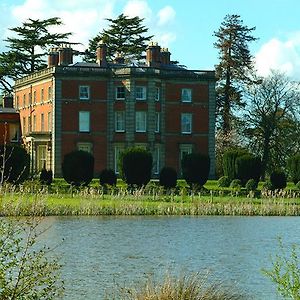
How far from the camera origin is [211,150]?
69062 mm

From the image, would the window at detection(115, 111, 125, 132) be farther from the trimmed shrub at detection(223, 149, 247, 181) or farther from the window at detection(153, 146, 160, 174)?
A: the trimmed shrub at detection(223, 149, 247, 181)

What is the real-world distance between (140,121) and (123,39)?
1750 cm

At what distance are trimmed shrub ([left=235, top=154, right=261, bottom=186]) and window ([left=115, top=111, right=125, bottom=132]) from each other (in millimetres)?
13202

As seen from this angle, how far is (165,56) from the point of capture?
73250 mm

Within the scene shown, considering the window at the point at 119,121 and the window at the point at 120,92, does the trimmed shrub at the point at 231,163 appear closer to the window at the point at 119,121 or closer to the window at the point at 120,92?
the window at the point at 119,121

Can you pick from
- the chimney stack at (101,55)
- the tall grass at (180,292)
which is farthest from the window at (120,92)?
the tall grass at (180,292)

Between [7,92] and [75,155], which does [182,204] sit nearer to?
[75,155]

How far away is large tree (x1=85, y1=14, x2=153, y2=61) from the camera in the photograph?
269ft

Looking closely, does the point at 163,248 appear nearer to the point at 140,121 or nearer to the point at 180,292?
the point at 180,292

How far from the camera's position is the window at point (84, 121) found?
219 ft

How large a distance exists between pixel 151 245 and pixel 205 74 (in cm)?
4218

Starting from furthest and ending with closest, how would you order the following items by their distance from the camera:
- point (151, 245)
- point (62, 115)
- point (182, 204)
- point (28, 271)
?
1. point (62, 115)
2. point (182, 204)
3. point (151, 245)
4. point (28, 271)

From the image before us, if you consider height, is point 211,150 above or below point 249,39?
below

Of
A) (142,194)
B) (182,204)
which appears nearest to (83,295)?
(182,204)
